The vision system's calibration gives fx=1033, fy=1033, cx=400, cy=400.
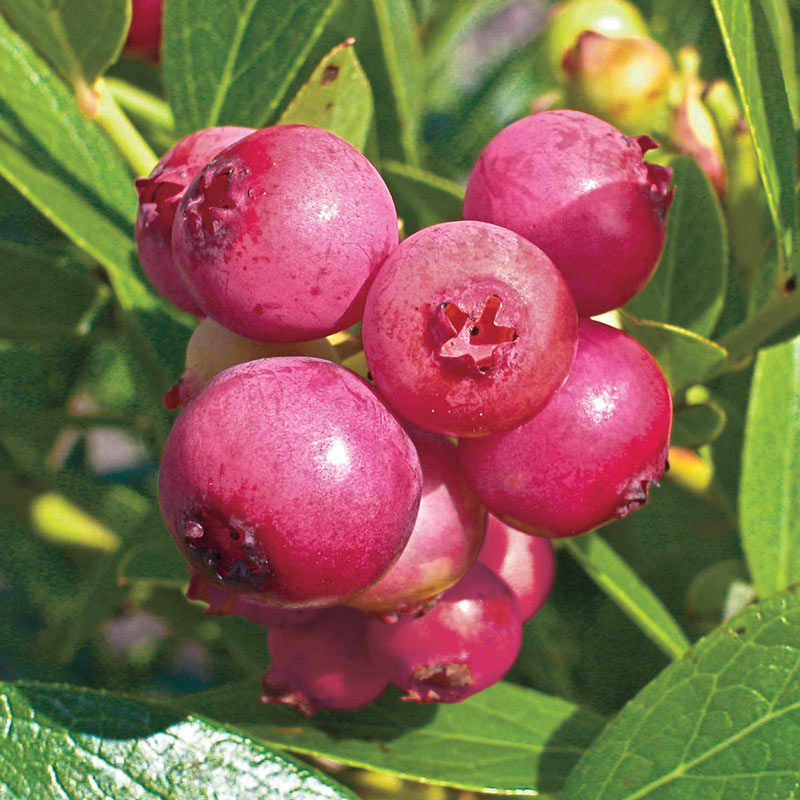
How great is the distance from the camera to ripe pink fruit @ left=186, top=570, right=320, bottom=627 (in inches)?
31.5

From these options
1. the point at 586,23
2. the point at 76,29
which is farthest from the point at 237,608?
the point at 586,23

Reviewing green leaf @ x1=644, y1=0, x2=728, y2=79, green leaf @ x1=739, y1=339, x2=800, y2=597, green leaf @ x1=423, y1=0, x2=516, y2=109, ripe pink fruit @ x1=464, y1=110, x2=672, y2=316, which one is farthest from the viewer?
green leaf @ x1=423, y1=0, x2=516, y2=109

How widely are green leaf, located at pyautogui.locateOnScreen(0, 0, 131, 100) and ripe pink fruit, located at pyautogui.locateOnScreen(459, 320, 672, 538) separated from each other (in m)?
0.65

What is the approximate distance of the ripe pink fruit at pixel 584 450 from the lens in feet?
2.34

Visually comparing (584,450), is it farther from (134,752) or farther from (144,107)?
(144,107)

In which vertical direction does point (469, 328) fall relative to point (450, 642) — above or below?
above

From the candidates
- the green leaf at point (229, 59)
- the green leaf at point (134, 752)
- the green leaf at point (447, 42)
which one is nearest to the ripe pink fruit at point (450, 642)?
the green leaf at point (134, 752)

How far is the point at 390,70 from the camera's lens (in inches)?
51.6

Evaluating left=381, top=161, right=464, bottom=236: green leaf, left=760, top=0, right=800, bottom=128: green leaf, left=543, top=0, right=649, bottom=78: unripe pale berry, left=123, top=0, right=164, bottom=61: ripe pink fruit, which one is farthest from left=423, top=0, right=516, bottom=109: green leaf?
left=381, top=161, right=464, bottom=236: green leaf

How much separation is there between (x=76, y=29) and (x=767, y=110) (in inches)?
27.8

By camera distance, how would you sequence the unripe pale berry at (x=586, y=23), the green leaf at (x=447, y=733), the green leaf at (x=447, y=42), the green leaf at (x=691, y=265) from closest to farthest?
the green leaf at (x=447, y=733)
the green leaf at (x=691, y=265)
the unripe pale berry at (x=586, y=23)
the green leaf at (x=447, y=42)

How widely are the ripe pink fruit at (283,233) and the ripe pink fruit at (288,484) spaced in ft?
0.16

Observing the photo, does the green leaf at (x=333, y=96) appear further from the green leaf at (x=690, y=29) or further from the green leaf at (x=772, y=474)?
the green leaf at (x=690, y=29)

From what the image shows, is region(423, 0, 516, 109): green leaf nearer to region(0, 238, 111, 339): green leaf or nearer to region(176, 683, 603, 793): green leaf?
region(0, 238, 111, 339): green leaf
